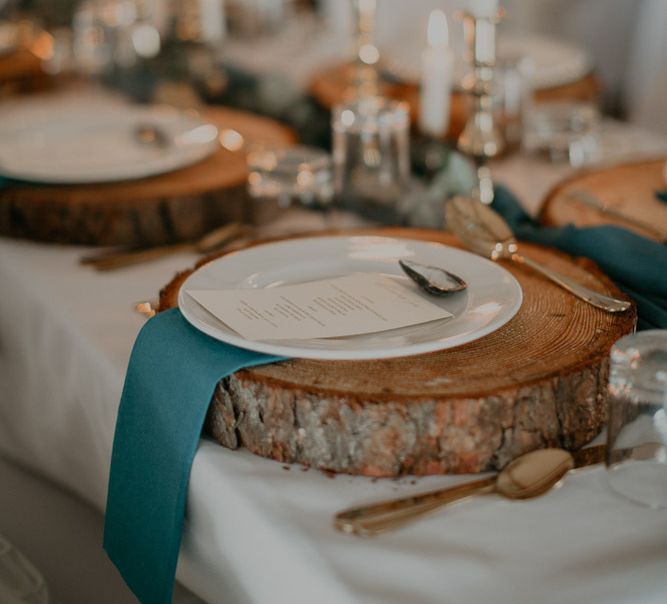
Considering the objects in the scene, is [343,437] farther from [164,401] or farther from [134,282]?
[134,282]

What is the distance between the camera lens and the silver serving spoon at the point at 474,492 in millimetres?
642

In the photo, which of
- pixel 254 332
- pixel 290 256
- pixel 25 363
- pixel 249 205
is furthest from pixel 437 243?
pixel 25 363

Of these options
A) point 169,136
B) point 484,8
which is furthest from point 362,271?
point 169,136

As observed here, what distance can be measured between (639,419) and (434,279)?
0.23 metres

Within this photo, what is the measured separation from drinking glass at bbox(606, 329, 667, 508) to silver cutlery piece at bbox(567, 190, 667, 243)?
431mm

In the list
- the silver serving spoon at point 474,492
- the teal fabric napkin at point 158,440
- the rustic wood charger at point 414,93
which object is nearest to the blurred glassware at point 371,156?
the rustic wood charger at point 414,93

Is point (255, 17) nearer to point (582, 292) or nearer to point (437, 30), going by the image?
point (437, 30)

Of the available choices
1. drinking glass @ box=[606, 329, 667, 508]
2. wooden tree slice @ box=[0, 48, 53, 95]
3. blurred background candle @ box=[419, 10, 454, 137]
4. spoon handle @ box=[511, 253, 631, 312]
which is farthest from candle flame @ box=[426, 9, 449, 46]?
wooden tree slice @ box=[0, 48, 53, 95]

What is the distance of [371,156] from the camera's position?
1197mm

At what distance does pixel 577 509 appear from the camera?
0.66 meters

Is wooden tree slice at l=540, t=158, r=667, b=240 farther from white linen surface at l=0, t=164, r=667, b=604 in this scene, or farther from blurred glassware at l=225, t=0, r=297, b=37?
blurred glassware at l=225, t=0, r=297, b=37

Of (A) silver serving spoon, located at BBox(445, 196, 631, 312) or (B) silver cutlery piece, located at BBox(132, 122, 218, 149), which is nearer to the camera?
(A) silver serving spoon, located at BBox(445, 196, 631, 312)

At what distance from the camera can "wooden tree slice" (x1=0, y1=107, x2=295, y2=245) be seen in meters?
1.19

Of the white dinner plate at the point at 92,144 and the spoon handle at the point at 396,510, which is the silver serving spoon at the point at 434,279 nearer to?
the spoon handle at the point at 396,510
